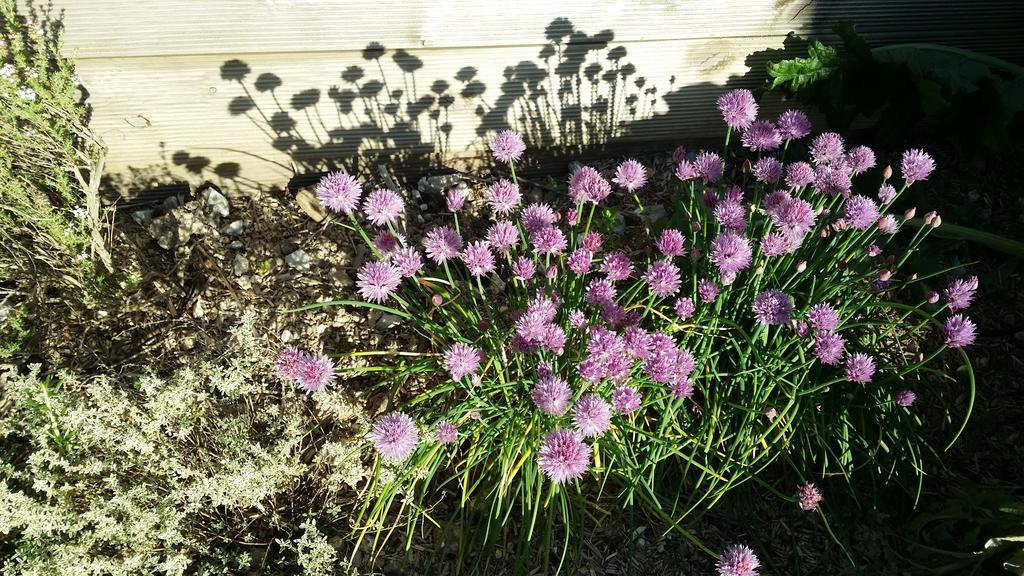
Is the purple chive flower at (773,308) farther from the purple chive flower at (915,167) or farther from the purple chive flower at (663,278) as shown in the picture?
the purple chive flower at (915,167)

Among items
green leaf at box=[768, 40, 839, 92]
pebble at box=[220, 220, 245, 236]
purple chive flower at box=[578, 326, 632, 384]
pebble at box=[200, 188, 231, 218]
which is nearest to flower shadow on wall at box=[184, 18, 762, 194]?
pebble at box=[200, 188, 231, 218]

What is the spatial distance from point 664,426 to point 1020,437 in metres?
1.63

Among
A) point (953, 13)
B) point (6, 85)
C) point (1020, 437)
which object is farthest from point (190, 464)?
point (953, 13)

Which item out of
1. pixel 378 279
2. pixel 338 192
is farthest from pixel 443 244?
pixel 338 192

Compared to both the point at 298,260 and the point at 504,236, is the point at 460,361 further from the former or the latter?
the point at 298,260

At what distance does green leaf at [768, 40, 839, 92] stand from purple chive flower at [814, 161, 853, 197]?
0.77 meters

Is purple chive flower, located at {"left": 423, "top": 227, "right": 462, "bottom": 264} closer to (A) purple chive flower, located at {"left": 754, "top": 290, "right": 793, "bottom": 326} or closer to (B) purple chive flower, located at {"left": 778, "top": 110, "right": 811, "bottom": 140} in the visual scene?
(A) purple chive flower, located at {"left": 754, "top": 290, "right": 793, "bottom": 326}

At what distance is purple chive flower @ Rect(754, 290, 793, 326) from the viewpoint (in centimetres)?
206

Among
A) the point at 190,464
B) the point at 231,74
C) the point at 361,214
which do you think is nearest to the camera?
the point at 190,464

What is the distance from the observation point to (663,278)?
213 cm

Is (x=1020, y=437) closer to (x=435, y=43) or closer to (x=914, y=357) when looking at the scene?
(x=914, y=357)

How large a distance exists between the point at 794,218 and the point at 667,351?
2.09 feet

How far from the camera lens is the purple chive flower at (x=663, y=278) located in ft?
6.99

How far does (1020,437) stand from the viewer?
268cm
